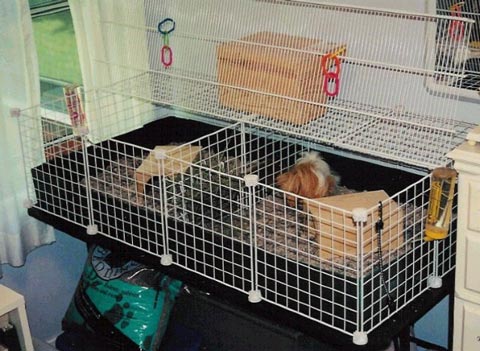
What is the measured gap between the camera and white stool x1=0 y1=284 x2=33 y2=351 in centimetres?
205

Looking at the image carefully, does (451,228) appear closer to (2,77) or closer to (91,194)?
(91,194)

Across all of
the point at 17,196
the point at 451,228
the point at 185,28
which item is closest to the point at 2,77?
the point at 17,196

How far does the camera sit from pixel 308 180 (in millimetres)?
2086

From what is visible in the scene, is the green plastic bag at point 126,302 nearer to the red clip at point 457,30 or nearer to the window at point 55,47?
the window at point 55,47

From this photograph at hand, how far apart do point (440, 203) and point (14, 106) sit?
1.20 m

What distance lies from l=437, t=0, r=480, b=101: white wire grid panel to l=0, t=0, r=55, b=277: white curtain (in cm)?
109

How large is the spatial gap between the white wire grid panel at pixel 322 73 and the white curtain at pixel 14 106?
9.6 inches

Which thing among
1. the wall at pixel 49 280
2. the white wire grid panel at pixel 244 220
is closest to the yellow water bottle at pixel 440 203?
the white wire grid panel at pixel 244 220

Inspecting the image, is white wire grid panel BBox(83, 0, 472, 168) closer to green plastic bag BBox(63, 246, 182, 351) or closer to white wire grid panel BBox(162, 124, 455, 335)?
white wire grid panel BBox(162, 124, 455, 335)

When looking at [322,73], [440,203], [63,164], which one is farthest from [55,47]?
[440,203]

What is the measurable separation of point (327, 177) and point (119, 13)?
854mm

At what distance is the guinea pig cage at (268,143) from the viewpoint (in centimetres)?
183

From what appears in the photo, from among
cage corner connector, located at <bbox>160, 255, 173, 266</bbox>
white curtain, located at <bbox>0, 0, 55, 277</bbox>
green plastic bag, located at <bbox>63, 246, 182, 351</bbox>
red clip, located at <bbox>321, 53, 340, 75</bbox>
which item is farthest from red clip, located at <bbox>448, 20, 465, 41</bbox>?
white curtain, located at <bbox>0, 0, 55, 277</bbox>

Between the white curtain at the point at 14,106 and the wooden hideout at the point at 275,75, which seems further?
the white curtain at the point at 14,106
